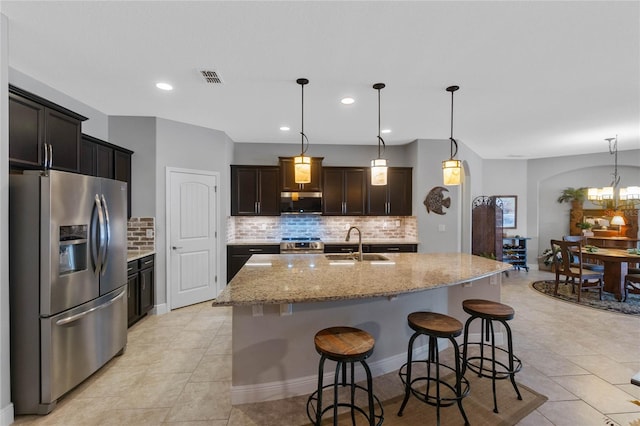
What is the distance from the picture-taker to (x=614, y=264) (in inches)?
191

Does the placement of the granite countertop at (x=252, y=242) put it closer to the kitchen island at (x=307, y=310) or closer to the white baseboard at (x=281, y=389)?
the kitchen island at (x=307, y=310)

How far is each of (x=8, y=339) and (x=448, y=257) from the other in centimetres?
377

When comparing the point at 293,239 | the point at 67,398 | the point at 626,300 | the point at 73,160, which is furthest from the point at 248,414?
the point at 626,300

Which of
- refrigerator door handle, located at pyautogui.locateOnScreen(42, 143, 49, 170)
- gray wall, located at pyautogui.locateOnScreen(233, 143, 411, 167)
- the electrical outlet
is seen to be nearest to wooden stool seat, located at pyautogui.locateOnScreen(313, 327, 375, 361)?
the electrical outlet

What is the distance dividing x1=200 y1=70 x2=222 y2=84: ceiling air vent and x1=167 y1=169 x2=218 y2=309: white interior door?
1.79 metres

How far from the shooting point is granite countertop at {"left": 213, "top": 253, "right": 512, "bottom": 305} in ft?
5.97

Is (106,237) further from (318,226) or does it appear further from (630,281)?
(630,281)

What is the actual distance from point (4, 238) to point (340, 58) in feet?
9.08

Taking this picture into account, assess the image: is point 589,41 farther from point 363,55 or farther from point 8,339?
point 8,339

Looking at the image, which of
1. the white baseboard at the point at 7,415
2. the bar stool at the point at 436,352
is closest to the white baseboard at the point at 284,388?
the bar stool at the point at 436,352

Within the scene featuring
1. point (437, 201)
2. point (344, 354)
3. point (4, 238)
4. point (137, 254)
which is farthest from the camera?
point (437, 201)

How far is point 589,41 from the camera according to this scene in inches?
85.9

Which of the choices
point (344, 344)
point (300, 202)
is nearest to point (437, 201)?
point (300, 202)

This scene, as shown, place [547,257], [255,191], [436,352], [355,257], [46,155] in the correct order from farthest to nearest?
[547,257] < [255,191] < [355,257] < [46,155] < [436,352]
